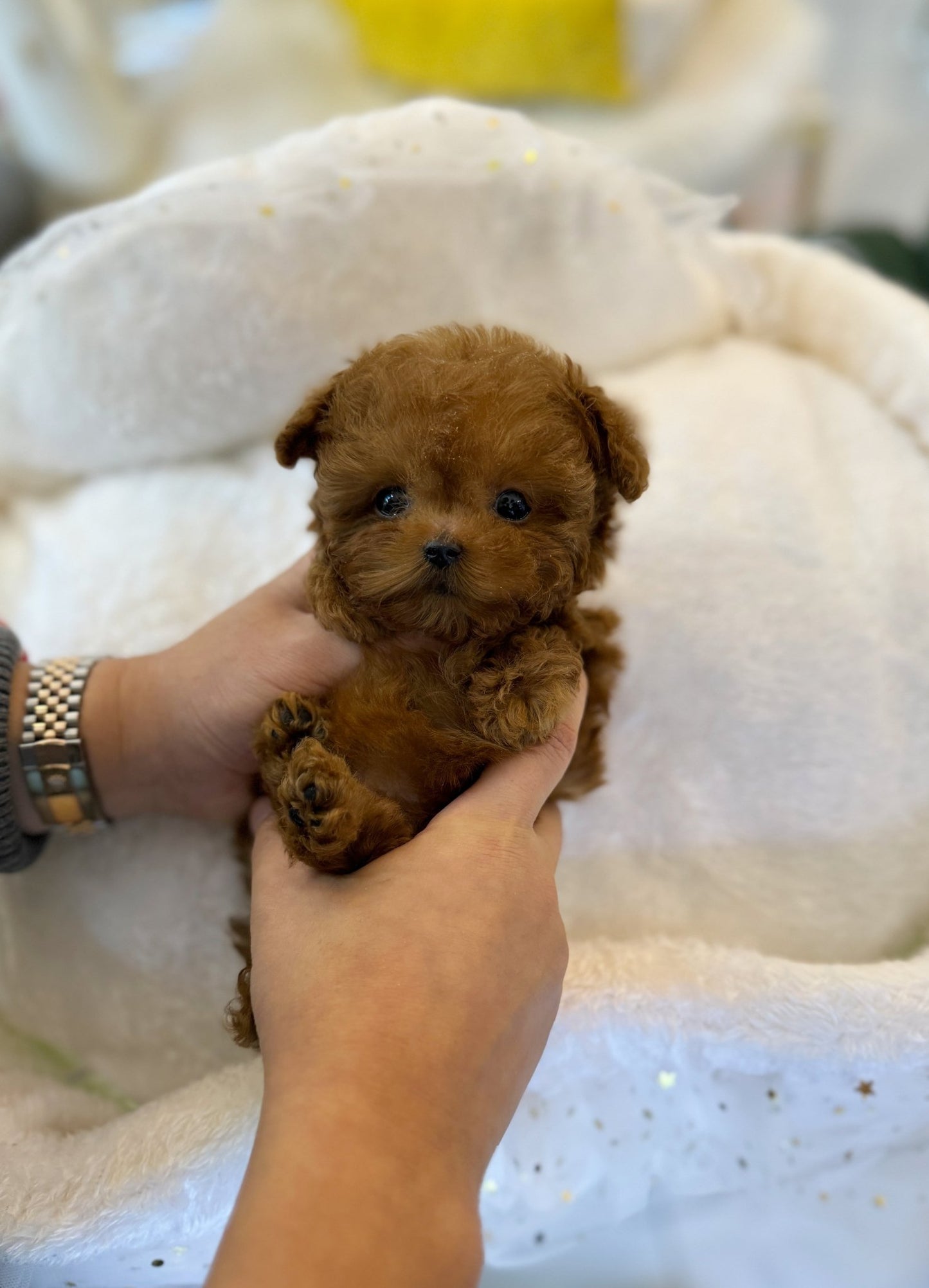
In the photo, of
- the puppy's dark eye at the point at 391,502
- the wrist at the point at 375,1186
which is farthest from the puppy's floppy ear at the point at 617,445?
the wrist at the point at 375,1186

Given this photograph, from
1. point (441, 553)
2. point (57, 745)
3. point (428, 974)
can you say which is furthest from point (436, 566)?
point (57, 745)

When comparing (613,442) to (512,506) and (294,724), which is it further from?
(294,724)

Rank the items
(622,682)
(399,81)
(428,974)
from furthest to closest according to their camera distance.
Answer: (399,81)
(622,682)
(428,974)

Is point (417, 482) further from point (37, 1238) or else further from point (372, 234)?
point (37, 1238)

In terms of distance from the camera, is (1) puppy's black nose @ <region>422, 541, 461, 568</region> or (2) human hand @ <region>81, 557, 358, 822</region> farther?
(2) human hand @ <region>81, 557, 358, 822</region>

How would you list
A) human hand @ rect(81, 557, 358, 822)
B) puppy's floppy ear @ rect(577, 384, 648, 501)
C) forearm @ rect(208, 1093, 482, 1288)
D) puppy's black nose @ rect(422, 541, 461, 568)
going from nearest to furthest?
1. forearm @ rect(208, 1093, 482, 1288)
2. puppy's black nose @ rect(422, 541, 461, 568)
3. puppy's floppy ear @ rect(577, 384, 648, 501)
4. human hand @ rect(81, 557, 358, 822)

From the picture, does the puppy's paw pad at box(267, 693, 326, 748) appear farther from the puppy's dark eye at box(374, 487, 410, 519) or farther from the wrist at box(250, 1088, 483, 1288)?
the wrist at box(250, 1088, 483, 1288)

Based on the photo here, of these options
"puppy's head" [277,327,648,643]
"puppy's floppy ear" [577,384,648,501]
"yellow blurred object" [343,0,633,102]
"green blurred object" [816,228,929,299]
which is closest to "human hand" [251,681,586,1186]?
"puppy's head" [277,327,648,643]
